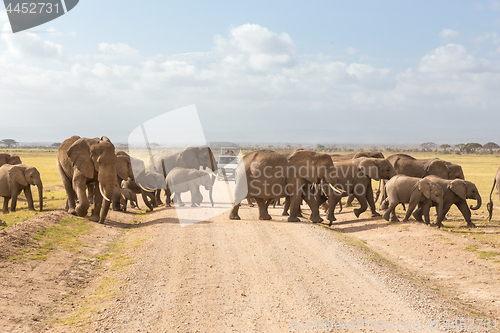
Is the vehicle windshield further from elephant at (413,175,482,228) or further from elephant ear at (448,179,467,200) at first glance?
→ elephant ear at (448,179,467,200)

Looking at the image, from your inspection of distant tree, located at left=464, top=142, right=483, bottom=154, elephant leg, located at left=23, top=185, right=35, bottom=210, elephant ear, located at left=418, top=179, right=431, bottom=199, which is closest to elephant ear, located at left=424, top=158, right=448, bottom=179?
elephant ear, located at left=418, top=179, right=431, bottom=199

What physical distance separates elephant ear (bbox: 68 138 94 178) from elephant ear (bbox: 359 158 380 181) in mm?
12422

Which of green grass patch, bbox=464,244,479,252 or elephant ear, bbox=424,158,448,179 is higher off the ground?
elephant ear, bbox=424,158,448,179

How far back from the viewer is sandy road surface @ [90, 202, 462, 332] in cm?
684

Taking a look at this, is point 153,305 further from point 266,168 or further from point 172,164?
point 172,164

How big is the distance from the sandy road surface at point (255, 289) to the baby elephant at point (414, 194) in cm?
610

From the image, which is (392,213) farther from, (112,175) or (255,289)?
(112,175)

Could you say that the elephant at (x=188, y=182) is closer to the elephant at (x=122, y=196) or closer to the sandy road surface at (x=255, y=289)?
the elephant at (x=122, y=196)

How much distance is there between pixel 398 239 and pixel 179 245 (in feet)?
25.0

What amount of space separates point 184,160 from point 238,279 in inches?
777

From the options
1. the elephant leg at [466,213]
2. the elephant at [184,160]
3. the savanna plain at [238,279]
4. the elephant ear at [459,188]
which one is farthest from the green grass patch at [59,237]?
the elephant leg at [466,213]

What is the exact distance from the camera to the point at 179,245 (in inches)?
478

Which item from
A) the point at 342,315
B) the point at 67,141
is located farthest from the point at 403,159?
the point at 342,315

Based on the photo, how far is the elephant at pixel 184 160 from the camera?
2805 cm
